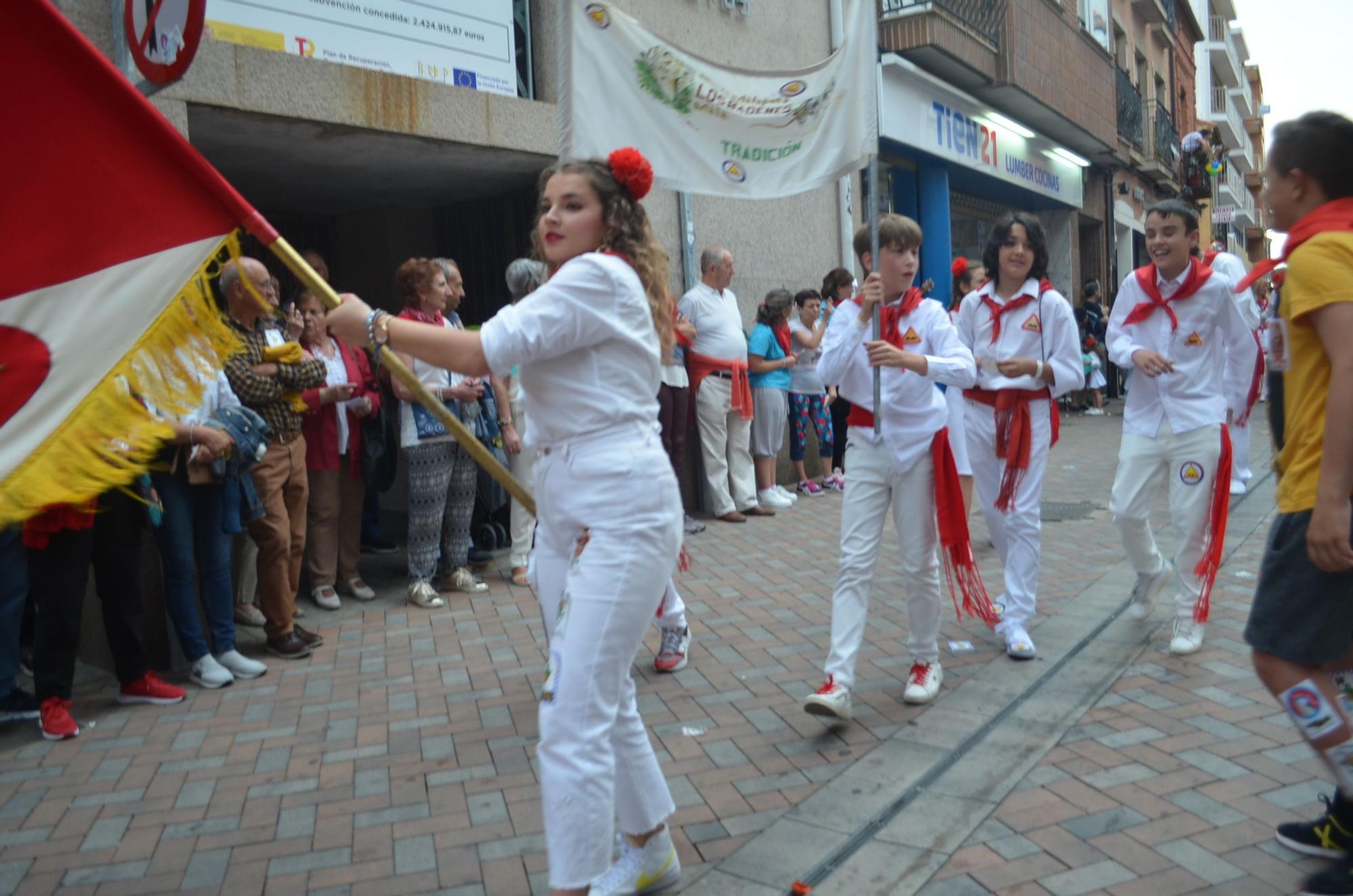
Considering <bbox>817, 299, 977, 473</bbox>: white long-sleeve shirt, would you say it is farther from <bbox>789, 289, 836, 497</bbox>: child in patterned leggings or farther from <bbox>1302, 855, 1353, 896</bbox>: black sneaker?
<bbox>789, 289, 836, 497</bbox>: child in patterned leggings

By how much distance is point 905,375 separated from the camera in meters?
4.30

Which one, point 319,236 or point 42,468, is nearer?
point 42,468

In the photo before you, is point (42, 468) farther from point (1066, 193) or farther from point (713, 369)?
point (1066, 193)

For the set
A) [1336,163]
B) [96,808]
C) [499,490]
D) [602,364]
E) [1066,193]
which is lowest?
[96,808]

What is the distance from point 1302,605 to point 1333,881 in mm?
706

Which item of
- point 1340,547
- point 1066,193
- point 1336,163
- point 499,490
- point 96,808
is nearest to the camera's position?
point 1340,547

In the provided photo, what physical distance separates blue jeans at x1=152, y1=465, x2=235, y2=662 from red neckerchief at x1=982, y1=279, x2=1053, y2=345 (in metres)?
3.72

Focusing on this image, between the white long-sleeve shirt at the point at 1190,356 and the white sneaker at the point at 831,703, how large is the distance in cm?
220

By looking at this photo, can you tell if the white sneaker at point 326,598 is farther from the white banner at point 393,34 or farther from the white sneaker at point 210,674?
the white banner at point 393,34

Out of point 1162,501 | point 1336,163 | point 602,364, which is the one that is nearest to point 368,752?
point 602,364

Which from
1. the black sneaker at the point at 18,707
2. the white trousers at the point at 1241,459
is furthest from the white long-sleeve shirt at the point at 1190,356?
the black sneaker at the point at 18,707

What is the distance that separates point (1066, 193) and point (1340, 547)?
18241 mm

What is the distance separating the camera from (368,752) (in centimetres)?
404

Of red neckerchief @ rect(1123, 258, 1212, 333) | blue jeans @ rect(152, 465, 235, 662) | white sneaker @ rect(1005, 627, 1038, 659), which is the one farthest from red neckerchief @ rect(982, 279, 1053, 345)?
blue jeans @ rect(152, 465, 235, 662)
